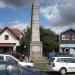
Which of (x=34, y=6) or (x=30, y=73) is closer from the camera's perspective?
(x=30, y=73)

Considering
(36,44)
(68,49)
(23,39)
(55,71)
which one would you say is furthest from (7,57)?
(68,49)

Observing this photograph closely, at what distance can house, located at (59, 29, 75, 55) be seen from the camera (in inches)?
3115

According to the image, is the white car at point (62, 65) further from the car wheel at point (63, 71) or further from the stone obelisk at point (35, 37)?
the stone obelisk at point (35, 37)

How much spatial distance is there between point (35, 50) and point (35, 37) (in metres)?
1.66

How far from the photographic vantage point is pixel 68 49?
79375mm

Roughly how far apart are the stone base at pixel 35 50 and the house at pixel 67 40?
44.0m

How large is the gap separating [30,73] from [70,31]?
2811 inches

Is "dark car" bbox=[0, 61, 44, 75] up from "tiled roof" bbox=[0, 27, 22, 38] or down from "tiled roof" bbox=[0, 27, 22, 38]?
down

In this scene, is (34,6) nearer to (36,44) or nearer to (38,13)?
(38,13)

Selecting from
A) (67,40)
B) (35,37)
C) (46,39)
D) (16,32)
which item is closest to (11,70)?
(35,37)

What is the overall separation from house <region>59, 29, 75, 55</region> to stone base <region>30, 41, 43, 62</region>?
4402cm

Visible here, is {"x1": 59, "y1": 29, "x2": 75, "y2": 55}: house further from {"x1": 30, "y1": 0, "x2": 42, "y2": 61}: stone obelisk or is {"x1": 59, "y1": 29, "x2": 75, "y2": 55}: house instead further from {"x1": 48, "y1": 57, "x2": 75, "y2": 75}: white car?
{"x1": 48, "y1": 57, "x2": 75, "y2": 75}: white car

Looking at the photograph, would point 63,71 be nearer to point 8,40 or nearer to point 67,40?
point 8,40

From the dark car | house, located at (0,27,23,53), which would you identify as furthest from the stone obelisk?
house, located at (0,27,23,53)
